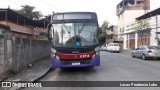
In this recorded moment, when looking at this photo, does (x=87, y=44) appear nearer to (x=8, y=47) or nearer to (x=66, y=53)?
(x=66, y=53)

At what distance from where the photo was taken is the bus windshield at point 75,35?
13.6 meters

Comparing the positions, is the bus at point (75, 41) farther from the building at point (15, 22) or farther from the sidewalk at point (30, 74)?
the building at point (15, 22)

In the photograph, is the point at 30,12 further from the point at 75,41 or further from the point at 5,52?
the point at 5,52

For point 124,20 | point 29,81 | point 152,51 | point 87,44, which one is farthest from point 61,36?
point 124,20

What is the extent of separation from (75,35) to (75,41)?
1.07ft

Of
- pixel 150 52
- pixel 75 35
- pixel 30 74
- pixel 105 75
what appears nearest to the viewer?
pixel 105 75

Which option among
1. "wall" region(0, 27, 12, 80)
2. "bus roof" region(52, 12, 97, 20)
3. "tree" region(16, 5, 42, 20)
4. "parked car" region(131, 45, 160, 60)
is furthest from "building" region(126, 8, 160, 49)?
"tree" region(16, 5, 42, 20)

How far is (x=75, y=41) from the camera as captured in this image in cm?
1362

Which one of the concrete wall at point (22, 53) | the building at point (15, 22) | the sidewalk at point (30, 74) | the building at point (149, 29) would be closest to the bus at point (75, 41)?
the sidewalk at point (30, 74)

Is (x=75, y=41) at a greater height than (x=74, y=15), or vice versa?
(x=74, y=15)

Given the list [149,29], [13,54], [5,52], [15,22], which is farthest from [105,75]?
[149,29]

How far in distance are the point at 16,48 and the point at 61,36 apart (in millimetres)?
2533

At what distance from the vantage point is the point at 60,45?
13.7 metres

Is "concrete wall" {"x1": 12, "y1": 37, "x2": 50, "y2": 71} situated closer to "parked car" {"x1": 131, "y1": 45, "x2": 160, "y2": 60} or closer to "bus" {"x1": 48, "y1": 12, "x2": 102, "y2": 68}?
"bus" {"x1": 48, "y1": 12, "x2": 102, "y2": 68}
